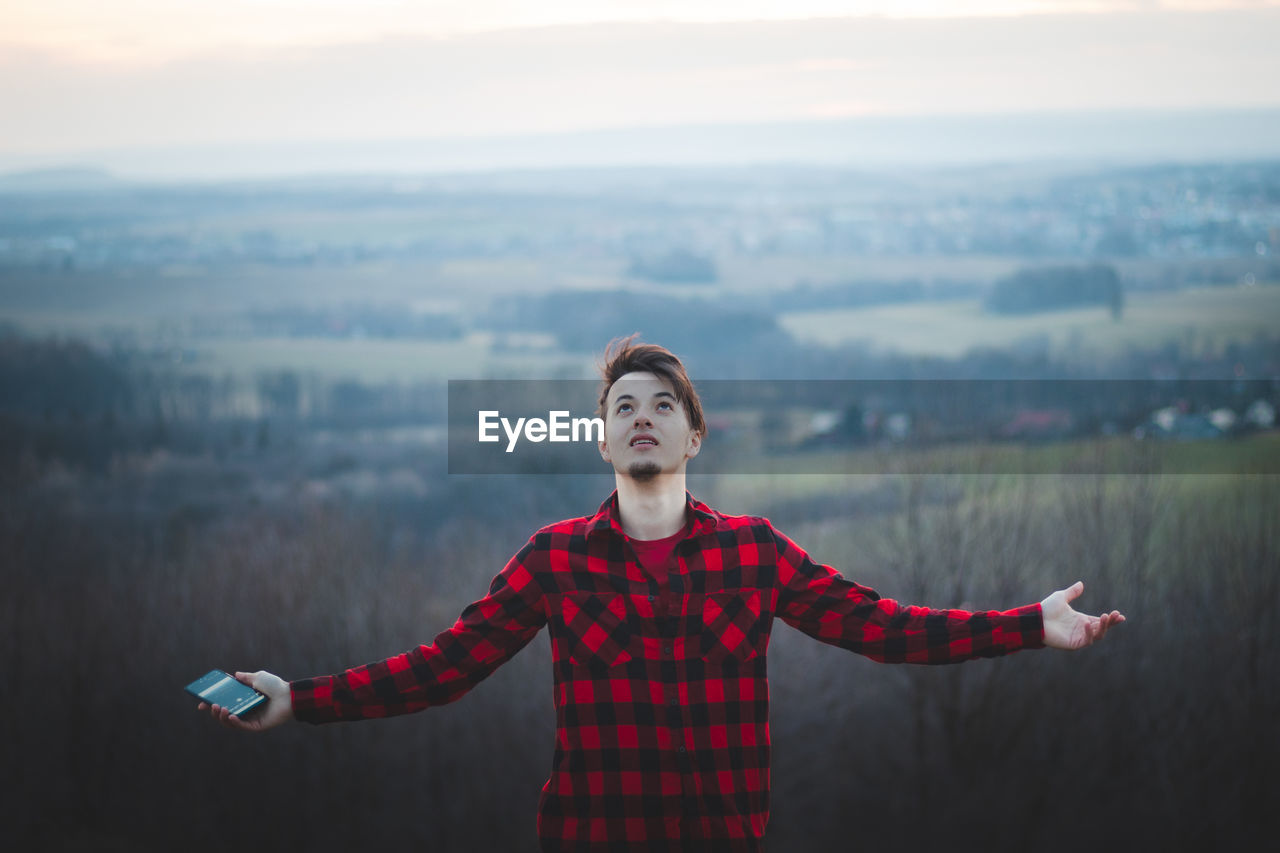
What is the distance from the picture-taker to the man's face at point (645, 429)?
3477 millimetres

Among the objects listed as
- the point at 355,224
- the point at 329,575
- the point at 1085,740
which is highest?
the point at 355,224

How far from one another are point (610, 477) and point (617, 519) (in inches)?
1748

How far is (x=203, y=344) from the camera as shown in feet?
204

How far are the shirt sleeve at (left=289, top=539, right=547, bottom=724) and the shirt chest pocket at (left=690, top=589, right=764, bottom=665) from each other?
Result: 0.44 meters

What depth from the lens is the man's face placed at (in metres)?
3.48

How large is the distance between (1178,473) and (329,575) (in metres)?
21.8

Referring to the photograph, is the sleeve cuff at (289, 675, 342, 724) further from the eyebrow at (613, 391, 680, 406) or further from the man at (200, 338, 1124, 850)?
the eyebrow at (613, 391, 680, 406)

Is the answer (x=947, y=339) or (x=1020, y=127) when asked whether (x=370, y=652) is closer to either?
(x=947, y=339)

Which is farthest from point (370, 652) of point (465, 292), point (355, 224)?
point (355, 224)

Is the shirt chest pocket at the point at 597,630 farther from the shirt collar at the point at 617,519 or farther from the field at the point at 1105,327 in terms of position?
the field at the point at 1105,327

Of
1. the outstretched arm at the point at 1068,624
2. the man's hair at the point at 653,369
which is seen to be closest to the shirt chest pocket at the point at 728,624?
the man's hair at the point at 653,369
